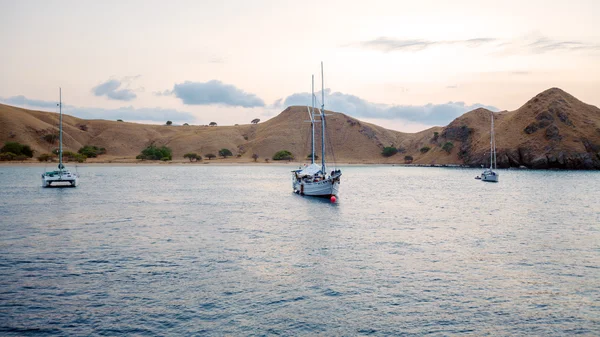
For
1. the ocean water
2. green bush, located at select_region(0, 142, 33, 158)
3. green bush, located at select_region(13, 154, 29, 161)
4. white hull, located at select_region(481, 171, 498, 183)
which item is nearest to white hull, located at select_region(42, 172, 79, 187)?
the ocean water

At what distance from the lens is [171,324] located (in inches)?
732

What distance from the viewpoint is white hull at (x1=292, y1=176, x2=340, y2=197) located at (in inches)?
2594

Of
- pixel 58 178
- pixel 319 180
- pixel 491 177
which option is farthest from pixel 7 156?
pixel 491 177

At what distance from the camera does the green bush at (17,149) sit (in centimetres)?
18038

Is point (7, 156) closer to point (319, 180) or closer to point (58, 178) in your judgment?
point (58, 178)

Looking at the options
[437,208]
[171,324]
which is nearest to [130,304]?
[171,324]

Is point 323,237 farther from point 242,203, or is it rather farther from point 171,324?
point 242,203

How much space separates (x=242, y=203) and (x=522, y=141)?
14656 cm

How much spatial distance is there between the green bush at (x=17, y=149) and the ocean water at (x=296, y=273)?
147 metres

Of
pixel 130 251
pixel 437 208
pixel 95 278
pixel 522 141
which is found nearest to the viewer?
pixel 95 278

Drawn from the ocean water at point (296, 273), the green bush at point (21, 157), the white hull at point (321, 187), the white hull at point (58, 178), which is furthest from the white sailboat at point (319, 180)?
the green bush at point (21, 157)

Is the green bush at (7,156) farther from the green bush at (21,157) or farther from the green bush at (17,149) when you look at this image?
the green bush at (17,149)

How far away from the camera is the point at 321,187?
6756 centimetres

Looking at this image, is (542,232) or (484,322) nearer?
(484,322)
